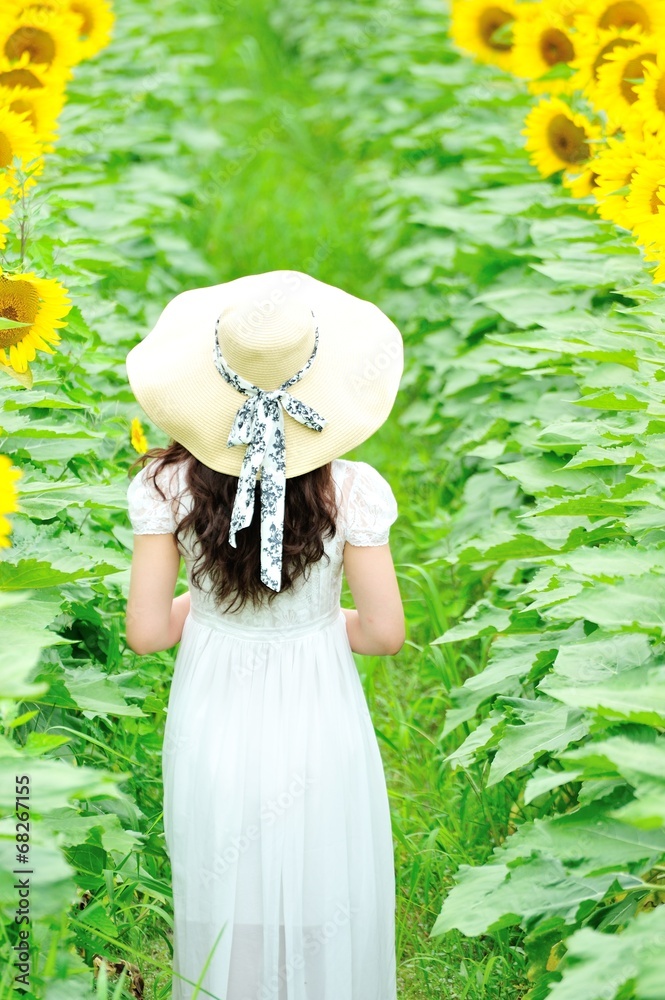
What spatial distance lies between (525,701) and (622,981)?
3.21 ft

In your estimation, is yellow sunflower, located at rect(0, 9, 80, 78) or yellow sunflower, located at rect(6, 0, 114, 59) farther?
yellow sunflower, located at rect(6, 0, 114, 59)

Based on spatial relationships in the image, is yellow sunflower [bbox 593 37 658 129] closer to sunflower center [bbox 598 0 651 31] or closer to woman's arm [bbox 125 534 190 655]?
sunflower center [bbox 598 0 651 31]

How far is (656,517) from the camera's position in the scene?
221 cm

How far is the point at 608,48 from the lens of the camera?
3.46 meters

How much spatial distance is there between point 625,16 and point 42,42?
5.45 feet

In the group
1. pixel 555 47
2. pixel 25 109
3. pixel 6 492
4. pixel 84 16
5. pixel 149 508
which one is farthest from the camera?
pixel 84 16

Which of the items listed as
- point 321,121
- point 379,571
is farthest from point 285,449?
point 321,121

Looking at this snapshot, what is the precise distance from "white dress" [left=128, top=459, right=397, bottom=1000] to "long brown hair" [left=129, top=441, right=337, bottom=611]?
29mm

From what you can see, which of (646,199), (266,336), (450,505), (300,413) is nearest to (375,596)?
(300,413)

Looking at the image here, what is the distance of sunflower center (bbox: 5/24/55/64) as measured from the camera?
355 cm

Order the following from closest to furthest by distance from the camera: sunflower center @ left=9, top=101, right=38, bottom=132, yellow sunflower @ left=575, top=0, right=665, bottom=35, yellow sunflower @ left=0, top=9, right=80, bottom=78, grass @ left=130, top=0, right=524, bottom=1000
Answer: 1. grass @ left=130, top=0, right=524, bottom=1000
2. sunflower center @ left=9, top=101, right=38, bottom=132
3. yellow sunflower @ left=575, top=0, right=665, bottom=35
4. yellow sunflower @ left=0, top=9, right=80, bottom=78

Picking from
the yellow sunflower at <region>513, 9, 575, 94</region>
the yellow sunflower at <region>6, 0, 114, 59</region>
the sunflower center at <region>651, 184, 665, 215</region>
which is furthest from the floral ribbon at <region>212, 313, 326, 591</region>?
the yellow sunflower at <region>6, 0, 114, 59</region>

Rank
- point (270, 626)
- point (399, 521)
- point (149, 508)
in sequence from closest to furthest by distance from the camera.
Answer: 1. point (149, 508)
2. point (270, 626)
3. point (399, 521)

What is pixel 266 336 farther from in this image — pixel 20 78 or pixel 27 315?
pixel 20 78
